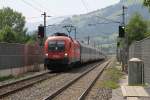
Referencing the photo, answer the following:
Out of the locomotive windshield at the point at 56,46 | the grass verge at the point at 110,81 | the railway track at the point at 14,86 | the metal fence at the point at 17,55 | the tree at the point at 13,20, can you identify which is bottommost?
the grass verge at the point at 110,81

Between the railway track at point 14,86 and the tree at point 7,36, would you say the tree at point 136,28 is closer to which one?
the tree at point 7,36

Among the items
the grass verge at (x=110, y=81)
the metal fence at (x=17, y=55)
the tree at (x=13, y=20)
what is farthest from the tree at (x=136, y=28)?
the tree at (x=13, y=20)

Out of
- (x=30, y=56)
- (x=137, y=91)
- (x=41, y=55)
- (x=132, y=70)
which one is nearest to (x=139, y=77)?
(x=132, y=70)

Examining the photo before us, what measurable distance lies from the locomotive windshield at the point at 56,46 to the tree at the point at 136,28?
41.9 m

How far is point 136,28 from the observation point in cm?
8381

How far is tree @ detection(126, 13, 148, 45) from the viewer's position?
81.2m

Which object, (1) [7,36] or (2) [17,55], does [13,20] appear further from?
(2) [17,55]

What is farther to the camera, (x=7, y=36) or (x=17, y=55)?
(x=7, y=36)

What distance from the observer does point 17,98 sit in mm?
17688

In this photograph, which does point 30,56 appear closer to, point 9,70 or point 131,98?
point 9,70

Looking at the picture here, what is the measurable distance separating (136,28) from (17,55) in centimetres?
5043

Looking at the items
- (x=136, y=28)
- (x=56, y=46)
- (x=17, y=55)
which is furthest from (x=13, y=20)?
(x=17, y=55)

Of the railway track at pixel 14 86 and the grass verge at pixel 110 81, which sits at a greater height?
the railway track at pixel 14 86

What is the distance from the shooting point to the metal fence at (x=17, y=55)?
3150 cm
